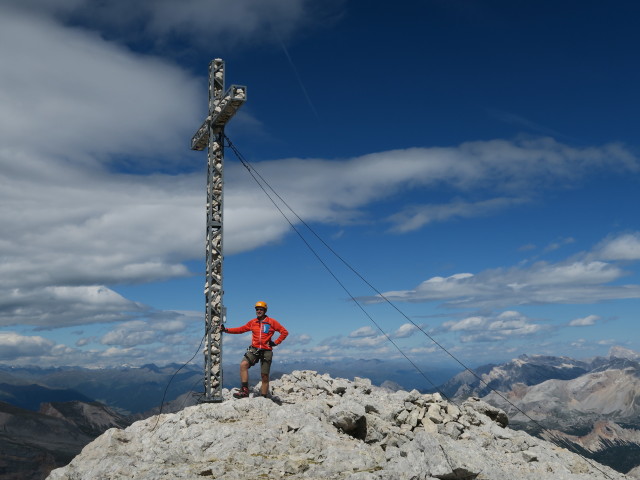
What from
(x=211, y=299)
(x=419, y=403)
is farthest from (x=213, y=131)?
(x=419, y=403)

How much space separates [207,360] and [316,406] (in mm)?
5069

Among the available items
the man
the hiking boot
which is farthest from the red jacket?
the hiking boot

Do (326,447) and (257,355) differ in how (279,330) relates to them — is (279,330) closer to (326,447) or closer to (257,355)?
(257,355)

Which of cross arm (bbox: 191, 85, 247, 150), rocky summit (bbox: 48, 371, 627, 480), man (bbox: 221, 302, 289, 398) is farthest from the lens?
cross arm (bbox: 191, 85, 247, 150)

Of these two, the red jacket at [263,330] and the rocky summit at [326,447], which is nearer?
the rocky summit at [326,447]

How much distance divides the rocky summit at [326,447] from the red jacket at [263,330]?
217cm

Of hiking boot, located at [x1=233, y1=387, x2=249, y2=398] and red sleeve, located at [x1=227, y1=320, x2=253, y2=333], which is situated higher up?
red sleeve, located at [x1=227, y1=320, x2=253, y2=333]

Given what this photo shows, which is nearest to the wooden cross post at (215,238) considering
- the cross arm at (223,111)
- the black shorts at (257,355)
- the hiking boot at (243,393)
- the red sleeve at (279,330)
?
the cross arm at (223,111)

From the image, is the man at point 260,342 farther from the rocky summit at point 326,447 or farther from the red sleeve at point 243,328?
the rocky summit at point 326,447

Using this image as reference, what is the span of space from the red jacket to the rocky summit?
2175 millimetres

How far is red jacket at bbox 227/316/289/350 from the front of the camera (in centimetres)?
2000

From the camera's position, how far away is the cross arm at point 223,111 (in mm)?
21078

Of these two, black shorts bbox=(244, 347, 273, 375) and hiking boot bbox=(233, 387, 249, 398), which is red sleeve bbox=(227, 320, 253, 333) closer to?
black shorts bbox=(244, 347, 273, 375)

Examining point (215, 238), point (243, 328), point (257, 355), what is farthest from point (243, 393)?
point (215, 238)
